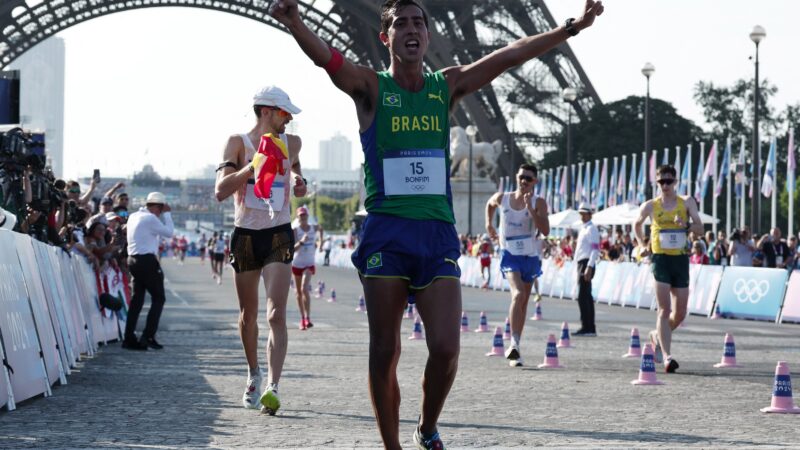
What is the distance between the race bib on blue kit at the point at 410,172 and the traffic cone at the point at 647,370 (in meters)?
5.43

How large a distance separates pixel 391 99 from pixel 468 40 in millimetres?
59375

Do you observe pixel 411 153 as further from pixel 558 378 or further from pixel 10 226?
pixel 558 378

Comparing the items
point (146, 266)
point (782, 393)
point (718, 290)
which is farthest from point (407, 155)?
point (718, 290)

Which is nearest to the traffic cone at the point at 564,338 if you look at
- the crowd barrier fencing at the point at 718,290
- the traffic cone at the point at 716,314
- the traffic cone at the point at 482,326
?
the traffic cone at the point at 482,326

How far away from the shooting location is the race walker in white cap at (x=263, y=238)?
9.00 m

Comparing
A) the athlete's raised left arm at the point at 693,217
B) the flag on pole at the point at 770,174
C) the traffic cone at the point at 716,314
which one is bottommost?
the traffic cone at the point at 716,314

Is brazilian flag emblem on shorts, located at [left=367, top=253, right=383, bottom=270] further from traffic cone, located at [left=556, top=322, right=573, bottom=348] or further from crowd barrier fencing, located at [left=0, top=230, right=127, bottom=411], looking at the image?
traffic cone, located at [left=556, top=322, right=573, bottom=348]

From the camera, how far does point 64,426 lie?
820cm

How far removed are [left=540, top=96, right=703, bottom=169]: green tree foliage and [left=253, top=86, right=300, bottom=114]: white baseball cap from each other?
2503 inches

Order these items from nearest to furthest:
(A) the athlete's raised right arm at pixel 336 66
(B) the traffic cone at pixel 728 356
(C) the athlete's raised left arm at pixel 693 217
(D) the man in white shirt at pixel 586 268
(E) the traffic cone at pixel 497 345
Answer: (A) the athlete's raised right arm at pixel 336 66 < (C) the athlete's raised left arm at pixel 693 217 < (B) the traffic cone at pixel 728 356 < (E) the traffic cone at pixel 497 345 < (D) the man in white shirt at pixel 586 268

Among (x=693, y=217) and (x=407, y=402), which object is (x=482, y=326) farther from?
(x=407, y=402)

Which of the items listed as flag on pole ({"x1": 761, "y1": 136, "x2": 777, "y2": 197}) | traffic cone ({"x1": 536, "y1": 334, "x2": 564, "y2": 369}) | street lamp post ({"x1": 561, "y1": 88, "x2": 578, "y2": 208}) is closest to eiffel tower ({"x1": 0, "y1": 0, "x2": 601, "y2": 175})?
street lamp post ({"x1": 561, "y1": 88, "x2": 578, "y2": 208})

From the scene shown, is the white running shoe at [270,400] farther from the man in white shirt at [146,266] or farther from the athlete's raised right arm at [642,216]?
the man in white shirt at [146,266]

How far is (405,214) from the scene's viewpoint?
6.13m
